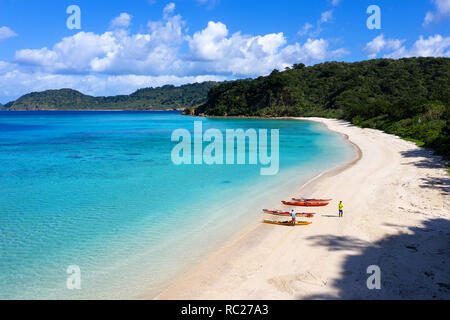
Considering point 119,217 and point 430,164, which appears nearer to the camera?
point 119,217

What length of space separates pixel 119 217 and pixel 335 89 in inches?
5142

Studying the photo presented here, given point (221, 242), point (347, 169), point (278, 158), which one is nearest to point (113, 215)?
point (221, 242)

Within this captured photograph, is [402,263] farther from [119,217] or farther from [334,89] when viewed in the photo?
[334,89]

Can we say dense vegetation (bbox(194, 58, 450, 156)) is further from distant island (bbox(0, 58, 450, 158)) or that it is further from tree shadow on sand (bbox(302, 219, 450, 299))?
tree shadow on sand (bbox(302, 219, 450, 299))

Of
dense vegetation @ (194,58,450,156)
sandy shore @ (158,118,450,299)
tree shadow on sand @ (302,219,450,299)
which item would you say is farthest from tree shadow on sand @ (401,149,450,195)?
dense vegetation @ (194,58,450,156)

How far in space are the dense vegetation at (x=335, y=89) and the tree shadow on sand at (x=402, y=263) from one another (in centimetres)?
6522

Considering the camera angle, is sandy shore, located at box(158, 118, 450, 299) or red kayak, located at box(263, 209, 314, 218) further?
red kayak, located at box(263, 209, 314, 218)

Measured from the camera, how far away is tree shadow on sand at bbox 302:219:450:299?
27.9 feet

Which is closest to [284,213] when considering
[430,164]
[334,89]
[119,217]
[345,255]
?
[345,255]

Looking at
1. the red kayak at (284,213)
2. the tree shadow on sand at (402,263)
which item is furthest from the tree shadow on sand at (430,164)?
the red kayak at (284,213)

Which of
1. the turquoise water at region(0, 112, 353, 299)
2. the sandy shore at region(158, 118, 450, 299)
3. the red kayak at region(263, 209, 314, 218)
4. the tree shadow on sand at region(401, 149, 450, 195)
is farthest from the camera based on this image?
the tree shadow on sand at region(401, 149, 450, 195)

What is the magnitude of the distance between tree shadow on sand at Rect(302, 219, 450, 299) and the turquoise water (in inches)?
200

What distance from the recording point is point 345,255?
10781 mm

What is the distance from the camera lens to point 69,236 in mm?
13883
